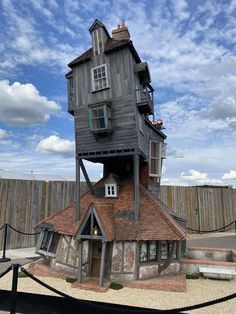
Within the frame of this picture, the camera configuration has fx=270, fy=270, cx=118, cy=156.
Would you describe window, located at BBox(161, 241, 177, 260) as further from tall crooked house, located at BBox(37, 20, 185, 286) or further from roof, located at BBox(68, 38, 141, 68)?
roof, located at BBox(68, 38, 141, 68)

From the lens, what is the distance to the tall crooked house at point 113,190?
1051cm

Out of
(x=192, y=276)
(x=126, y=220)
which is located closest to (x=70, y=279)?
(x=126, y=220)

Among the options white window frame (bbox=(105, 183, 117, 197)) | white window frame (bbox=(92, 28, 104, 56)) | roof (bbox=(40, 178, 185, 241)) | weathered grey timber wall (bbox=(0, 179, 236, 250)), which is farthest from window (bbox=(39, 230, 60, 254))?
white window frame (bbox=(92, 28, 104, 56))

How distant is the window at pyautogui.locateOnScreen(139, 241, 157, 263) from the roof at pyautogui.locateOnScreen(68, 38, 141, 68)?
8.25 metres

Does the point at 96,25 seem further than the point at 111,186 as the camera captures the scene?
No

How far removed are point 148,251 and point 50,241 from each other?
4414 mm

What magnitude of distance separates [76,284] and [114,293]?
1.47 metres

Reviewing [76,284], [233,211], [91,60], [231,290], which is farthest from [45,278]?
[233,211]

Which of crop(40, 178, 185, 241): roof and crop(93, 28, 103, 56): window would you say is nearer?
crop(40, 178, 185, 241): roof

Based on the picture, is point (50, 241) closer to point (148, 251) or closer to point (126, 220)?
point (126, 220)

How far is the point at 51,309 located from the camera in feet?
18.3

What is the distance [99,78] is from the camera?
40.9 ft

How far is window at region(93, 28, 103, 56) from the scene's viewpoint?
41.3 ft

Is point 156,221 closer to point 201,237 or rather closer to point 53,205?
point 53,205
